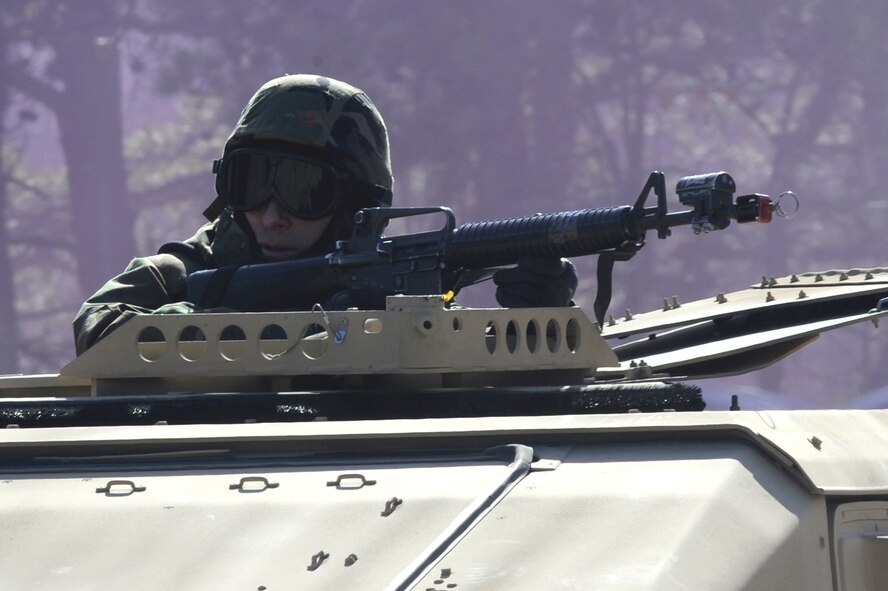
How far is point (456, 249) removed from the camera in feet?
13.0

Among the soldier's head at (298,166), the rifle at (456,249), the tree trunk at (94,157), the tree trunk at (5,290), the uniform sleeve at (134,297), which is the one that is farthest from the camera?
the tree trunk at (94,157)

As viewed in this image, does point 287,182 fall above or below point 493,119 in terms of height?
below

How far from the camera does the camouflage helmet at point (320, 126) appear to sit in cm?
455

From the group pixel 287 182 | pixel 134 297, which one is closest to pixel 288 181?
pixel 287 182

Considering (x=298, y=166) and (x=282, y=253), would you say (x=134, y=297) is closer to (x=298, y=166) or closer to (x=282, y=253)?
(x=282, y=253)

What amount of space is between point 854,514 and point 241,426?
1066 mm

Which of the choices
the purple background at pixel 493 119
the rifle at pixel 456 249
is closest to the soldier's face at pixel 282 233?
the rifle at pixel 456 249

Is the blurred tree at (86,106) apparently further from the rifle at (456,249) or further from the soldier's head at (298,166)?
the rifle at (456,249)

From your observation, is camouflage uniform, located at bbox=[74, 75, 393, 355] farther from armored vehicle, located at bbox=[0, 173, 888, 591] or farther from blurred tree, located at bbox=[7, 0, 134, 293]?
blurred tree, located at bbox=[7, 0, 134, 293]

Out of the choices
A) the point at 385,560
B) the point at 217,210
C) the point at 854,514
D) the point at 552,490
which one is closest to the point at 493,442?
the point at 552,490

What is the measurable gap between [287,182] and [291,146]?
108 mm

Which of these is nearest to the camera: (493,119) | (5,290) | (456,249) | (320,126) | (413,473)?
(413,473)

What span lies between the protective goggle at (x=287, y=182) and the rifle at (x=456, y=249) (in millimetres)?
410

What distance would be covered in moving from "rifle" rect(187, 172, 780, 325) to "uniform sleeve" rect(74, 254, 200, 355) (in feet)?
0.41
